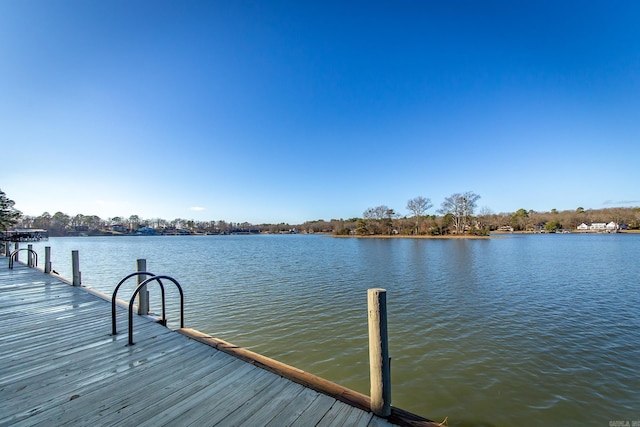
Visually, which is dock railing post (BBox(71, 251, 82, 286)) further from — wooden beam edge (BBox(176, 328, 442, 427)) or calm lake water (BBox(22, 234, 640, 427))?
wooden beam edge (BBox(176, 328, 442, 427))

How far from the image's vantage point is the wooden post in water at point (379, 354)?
221 centimetres

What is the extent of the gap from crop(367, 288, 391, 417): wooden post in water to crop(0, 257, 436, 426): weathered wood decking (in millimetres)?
116

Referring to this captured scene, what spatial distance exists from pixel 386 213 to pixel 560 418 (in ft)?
236

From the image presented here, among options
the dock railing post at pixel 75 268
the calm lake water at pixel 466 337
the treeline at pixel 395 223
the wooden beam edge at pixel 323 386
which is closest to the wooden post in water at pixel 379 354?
the wooden beam edge at pixel 323 386

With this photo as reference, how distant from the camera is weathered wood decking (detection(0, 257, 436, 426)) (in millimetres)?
2199

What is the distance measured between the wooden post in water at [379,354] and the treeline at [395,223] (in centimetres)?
6180

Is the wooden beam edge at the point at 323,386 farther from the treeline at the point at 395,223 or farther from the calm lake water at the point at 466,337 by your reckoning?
the treeline at the point at 395,223

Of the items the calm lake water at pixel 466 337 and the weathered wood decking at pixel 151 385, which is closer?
the weathered wood decking at pixel 151 385

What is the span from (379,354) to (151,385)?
2.27 metres

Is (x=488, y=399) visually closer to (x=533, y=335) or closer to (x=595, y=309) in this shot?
(x=533, y=335)

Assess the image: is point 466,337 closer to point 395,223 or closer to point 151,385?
point 151,385

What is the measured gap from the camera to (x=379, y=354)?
2.28 meters

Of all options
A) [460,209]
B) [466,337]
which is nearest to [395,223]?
[460,209]

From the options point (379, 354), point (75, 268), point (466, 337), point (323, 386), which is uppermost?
point (75, 268)
